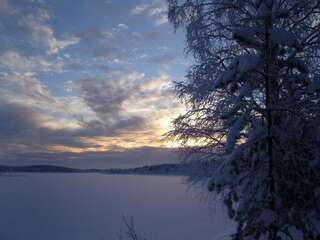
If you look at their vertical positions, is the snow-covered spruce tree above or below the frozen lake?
above

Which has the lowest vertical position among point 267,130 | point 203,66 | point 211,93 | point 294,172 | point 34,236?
point 34,236

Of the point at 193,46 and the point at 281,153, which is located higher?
the point at 193,46

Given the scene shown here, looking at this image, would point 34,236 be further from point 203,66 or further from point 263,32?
point 263,32

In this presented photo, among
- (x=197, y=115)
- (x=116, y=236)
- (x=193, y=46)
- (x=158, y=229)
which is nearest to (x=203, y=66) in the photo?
(x=193, y=46)

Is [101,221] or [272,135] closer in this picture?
[272,135]

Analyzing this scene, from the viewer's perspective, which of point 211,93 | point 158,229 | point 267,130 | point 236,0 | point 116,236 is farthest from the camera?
point 158,229

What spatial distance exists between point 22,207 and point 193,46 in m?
16.0

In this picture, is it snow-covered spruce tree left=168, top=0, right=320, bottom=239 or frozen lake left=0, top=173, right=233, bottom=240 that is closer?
snow-covered spruce tree left=168, top=0, right=320, bottom=239

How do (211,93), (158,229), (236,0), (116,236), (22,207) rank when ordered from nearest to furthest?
(236,0), (211,93), (116,236), (158,229), (22,207)

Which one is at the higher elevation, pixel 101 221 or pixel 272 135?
pixel 272 135

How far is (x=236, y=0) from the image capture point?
7.26 m

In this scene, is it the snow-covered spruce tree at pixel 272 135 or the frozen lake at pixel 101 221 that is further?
the frozen lake at pixel 101 221

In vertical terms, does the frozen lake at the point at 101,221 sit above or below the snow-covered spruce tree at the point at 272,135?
below

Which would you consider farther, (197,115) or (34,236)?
(34,236)
